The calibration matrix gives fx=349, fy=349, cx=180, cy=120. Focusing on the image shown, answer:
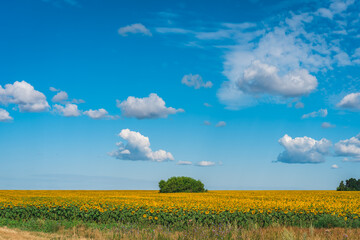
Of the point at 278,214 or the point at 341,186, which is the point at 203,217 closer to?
the point at 278,214

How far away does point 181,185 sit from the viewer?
176 feet

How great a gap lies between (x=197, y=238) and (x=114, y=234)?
2817mm

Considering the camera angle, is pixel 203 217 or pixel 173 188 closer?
pixel 203 217

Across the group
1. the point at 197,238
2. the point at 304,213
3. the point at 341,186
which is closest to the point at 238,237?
the point at 197,238

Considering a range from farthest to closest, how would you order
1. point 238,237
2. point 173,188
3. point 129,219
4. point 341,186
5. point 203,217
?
1. point 341,186
2. point 173,188
3. point 129,219
4. point 203,217
5. point 238,237

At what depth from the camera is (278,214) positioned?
15672mm

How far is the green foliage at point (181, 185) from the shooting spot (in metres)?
53.2

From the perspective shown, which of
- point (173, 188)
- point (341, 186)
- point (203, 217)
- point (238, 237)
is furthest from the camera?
point (341, 186)

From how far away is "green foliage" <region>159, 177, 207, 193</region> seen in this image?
53156mm

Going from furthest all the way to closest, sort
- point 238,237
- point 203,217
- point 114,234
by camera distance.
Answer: point 203,217
point 114,234
point 238,237

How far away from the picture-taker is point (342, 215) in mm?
15469

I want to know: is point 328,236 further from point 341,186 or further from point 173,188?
point 341,186

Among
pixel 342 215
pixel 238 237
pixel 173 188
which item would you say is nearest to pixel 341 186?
pixel 173 188

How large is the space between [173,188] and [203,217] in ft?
128
